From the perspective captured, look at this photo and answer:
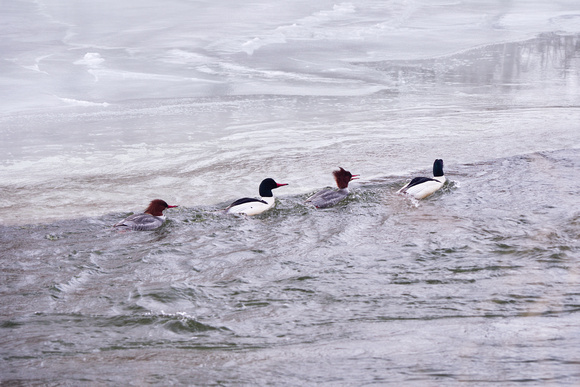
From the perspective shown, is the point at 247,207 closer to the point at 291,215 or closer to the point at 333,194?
the point at 291,215

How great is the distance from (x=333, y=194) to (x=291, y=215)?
0.51m

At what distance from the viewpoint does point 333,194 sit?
6.59 metres

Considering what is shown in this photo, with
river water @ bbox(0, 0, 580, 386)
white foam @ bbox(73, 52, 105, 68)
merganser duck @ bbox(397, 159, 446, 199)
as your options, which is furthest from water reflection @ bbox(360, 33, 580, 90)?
white foam @ bbox(73, 52, 105, 68)

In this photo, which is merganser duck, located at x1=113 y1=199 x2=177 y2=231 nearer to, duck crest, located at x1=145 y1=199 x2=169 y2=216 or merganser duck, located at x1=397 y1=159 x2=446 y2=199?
duck crest, located at x1=145 y1=199 x2=169 y2=216

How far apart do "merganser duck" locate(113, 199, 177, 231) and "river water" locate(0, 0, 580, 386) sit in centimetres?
14

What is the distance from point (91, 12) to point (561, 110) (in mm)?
13320

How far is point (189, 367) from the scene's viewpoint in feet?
11.7

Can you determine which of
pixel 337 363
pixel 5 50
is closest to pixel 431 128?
pixel 337 363

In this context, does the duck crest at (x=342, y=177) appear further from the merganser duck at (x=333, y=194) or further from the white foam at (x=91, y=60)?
the white foam at (x=91, y=60)

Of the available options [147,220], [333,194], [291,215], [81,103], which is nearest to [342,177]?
[333,194]

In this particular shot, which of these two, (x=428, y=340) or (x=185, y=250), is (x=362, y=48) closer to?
(x=185, y=250)

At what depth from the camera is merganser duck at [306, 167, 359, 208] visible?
650 centimetres

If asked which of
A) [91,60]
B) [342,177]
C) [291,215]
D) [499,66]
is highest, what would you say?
[91,60]

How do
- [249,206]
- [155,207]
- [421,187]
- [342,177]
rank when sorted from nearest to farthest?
1. [155,207]
2. [249,206]
3. [421,187]
4. [342,177]
